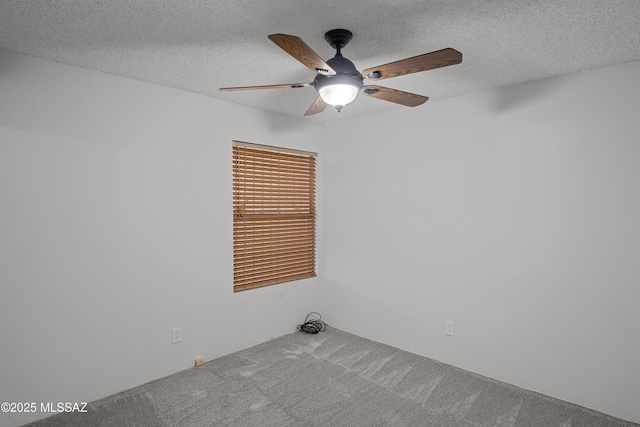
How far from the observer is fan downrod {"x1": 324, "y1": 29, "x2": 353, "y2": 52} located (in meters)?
1.89

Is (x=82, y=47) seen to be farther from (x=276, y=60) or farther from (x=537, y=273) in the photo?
(x=537, y=273)

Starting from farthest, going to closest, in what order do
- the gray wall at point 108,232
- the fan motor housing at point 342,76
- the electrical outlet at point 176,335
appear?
the electrical outlet at point 176,335 < the gray wall at point 108,232 < the fan motor housing at point 342,76

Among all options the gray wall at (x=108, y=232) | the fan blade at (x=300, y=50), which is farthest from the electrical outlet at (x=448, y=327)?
the fan blade at (x=300, y=50)

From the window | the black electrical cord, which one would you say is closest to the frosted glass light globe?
the window

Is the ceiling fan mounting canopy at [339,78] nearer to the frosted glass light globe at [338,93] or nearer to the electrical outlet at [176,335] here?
the frosted glass light globe at [338,93]

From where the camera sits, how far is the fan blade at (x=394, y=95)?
2.04m

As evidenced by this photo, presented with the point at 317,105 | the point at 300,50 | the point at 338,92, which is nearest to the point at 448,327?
the point at 317,105

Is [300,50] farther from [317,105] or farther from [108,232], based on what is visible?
[108,232]

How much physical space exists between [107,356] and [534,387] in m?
3.17

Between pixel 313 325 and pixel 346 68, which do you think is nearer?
pixel 346 68

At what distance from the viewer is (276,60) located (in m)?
2.30

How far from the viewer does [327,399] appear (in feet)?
8.55

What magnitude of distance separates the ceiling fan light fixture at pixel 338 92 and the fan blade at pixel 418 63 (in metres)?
0.10

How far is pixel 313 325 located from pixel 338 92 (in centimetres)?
274
